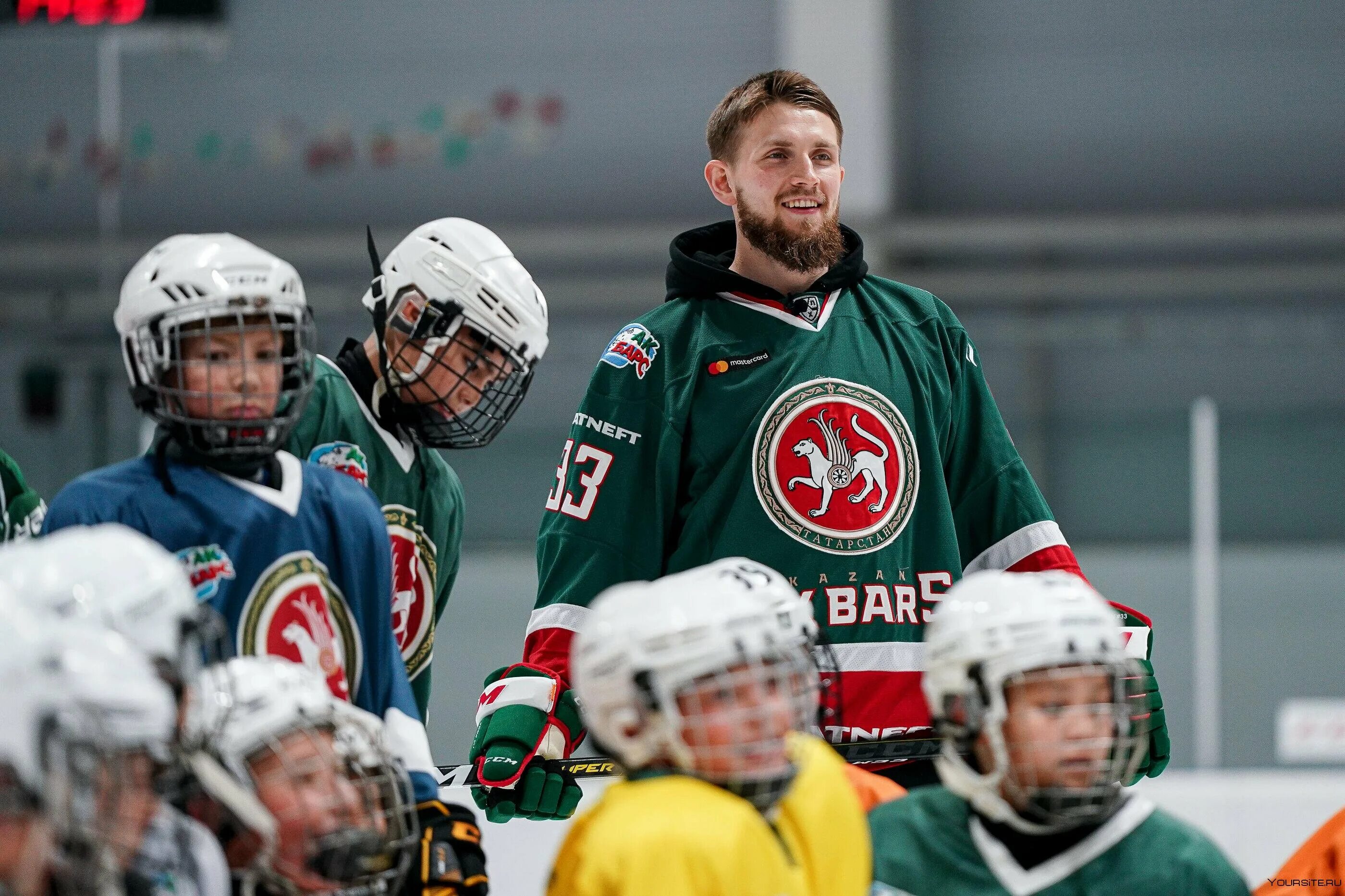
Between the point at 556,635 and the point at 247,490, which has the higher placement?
the point at 247,490

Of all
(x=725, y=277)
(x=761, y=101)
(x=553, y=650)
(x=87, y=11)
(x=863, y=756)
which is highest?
(x=87, y=11)

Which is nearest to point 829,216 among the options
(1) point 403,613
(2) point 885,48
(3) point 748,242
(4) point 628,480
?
(3) point 748,242

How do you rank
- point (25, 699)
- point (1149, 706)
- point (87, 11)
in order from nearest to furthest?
point (25, 699), point (1149, 706), point (87, 11)

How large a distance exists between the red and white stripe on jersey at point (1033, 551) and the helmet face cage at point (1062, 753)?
2.29 ft

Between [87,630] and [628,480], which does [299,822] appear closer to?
[87,630]

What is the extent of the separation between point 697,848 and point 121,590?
468mm

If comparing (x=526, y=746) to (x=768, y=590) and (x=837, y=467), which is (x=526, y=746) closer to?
(x=837, y=467)

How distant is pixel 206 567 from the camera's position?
1.53 metres

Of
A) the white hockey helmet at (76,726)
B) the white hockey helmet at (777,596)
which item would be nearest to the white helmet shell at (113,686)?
the white hockey helmet at (76,726)

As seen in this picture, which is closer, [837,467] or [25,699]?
[25,699]

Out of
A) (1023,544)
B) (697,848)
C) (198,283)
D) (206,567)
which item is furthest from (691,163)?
(697,848)

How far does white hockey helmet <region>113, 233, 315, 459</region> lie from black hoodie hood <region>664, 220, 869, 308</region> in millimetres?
695

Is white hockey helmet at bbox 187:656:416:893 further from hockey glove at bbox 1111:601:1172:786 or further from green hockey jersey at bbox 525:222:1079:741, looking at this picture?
hockey glove at bbox 1111:601:1172:786

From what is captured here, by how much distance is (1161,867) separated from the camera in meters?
1.38
